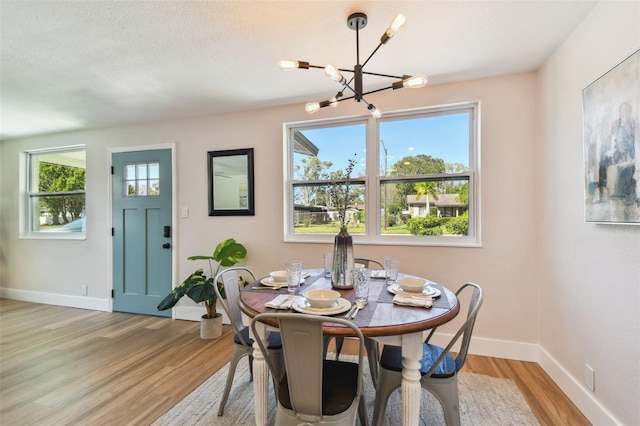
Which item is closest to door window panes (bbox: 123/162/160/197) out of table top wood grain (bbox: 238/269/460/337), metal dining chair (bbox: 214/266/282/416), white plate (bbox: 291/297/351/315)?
metal dining chair (bbox: 214/266/282/416)

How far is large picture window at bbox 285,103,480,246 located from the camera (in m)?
2.64

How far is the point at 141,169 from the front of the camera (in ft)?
12.0

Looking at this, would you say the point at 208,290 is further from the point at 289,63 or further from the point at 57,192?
the point at 57,192

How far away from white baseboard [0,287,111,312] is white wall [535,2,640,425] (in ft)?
15.7

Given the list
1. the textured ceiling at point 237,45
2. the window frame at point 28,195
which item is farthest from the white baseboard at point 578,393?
the window frame at point 28,195

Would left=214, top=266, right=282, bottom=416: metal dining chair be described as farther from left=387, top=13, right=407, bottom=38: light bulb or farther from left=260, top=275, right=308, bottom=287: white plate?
left=387, top=13, right=407, bottom=38: light bulb

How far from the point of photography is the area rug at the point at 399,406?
1.69m

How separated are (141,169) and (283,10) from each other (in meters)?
2.95

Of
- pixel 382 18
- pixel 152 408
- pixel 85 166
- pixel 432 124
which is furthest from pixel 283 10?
pixel 85 166

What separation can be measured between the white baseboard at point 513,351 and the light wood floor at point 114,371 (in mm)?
62

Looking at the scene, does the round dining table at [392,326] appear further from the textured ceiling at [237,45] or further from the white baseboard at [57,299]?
the white baseboard at [57,299]

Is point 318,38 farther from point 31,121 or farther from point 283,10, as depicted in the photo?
point 31,121

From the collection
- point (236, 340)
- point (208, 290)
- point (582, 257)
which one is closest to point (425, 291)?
point (582, 257)

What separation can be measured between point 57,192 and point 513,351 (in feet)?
19.3
